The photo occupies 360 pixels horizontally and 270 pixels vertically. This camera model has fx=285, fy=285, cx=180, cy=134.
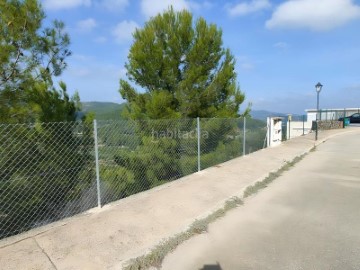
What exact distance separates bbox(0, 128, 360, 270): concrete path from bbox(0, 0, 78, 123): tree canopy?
244cm

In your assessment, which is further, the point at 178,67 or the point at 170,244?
the point at 178,67

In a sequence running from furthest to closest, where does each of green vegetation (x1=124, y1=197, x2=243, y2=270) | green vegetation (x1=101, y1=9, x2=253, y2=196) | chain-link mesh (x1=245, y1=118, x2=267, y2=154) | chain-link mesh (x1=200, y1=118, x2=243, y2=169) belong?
chain-link mesh (x1=245, y1=118, x2=267, y2=154) → chain-link mesh (x1=200, y1=118, x2=243, y2=169) → green vegetation (x1=101, y1=9, x2=253, y2=196) → green vegetation (x1=124, y1=197, x2=243, y2=270)

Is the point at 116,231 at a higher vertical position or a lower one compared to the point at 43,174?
lower

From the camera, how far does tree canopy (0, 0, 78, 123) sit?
17.7 ft

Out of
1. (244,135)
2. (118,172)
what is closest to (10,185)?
(118,172)

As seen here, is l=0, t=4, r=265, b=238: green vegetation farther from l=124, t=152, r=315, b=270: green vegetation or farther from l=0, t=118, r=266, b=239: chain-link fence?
l=124, t=152, r=315, b=270: green vegetation

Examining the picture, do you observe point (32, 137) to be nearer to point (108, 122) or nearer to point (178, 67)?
point (108, 122)

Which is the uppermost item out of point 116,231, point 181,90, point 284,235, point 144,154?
point 181,90

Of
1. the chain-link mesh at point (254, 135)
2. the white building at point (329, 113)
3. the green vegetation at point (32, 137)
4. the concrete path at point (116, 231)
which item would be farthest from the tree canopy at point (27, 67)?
the white building at point (329, 113)

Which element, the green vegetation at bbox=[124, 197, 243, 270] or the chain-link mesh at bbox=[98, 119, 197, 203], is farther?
the chain-link mesh at bbox=[98, 119, 197, 203]

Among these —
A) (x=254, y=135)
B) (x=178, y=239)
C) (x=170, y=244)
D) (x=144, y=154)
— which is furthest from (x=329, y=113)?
(x=170, y=244)

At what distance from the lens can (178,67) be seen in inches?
387

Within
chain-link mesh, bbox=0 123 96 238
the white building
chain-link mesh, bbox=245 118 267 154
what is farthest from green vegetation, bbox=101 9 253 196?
the white building

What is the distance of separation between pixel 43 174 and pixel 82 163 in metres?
0.94
